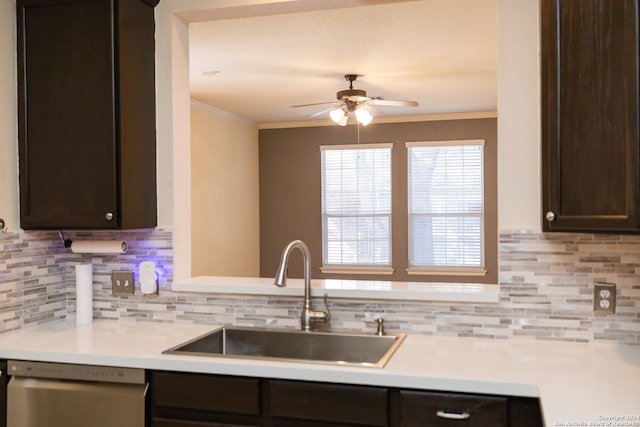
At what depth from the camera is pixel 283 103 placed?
21.0 ft

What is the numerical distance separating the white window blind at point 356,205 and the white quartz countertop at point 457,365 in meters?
5.02

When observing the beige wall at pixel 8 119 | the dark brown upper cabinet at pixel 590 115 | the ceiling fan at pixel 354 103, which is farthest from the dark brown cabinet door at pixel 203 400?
the ceiling fan at pixel 354 103

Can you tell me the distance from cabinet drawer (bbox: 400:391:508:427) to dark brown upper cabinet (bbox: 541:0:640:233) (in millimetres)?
608

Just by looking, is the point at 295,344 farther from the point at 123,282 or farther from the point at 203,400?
the point at 123,282

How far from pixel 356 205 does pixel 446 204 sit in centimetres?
110

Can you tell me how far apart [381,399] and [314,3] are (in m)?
1.60

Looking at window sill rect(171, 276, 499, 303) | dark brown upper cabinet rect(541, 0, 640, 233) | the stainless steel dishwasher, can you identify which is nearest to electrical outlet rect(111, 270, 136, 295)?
window sill rect(171, 276, 499, 303)

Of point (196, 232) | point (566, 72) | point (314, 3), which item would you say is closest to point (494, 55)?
point (314, 3)

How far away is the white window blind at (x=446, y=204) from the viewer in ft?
23.3

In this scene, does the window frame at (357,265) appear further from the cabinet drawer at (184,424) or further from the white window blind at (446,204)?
the cabinet drawer at (184,424)

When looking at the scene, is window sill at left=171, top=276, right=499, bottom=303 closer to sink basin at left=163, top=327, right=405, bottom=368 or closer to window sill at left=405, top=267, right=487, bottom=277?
sink basin at left=163, top=327, right=405, bottom=368

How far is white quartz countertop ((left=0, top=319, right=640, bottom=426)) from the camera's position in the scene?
1593 millimetres

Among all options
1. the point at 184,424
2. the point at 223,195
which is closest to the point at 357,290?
the point at 184,424

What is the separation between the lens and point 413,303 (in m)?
2.39
